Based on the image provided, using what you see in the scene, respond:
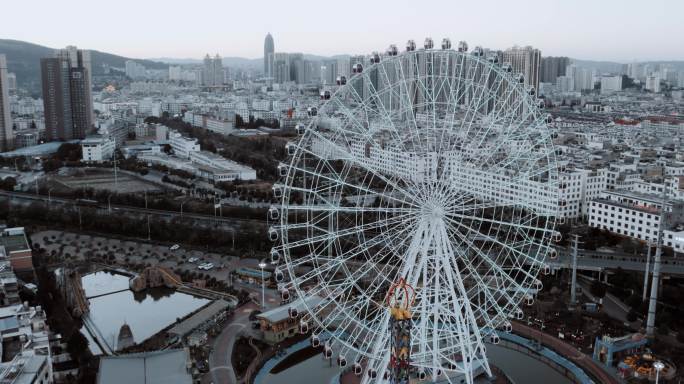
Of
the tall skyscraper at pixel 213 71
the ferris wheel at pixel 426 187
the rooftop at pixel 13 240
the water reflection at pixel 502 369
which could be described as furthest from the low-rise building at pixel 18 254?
the tall skyscraper at pixel 213 71

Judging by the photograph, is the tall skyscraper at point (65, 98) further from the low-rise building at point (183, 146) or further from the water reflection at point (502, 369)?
the water reflection at point (502, 369)

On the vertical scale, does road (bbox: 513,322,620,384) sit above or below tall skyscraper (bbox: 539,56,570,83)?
below

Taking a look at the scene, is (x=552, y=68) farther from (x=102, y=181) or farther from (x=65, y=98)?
(x=102, y=181)

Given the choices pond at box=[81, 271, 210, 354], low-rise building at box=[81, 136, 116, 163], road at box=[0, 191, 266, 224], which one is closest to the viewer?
pond at box=[81, 271, 210, 354]

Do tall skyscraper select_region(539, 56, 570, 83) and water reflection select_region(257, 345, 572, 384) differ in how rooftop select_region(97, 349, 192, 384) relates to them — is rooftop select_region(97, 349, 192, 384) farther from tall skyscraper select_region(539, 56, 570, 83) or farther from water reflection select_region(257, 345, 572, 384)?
tall skyscraper select_region(539, 56, 570, 83)

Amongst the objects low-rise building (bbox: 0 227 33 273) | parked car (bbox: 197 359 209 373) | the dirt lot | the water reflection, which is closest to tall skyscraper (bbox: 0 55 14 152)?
the dirt lot

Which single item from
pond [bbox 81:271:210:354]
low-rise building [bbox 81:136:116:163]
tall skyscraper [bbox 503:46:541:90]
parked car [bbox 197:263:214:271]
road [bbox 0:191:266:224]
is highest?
tall skyscraper [bbox 503:46:541:90]

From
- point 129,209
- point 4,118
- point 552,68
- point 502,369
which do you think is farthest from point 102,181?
point 552,68

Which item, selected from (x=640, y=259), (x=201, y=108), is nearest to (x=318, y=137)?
(x=640, y=259)
